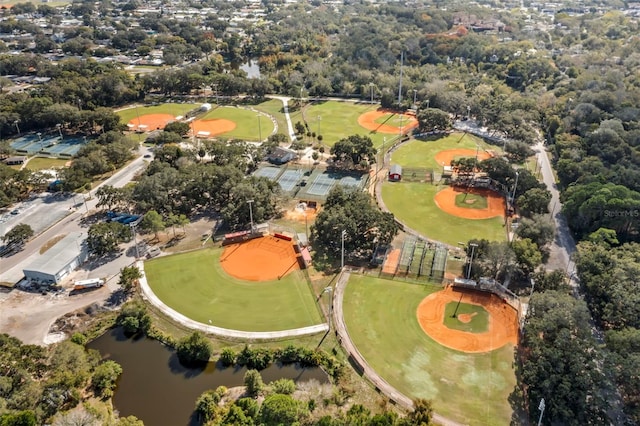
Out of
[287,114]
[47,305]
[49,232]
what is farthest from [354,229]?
[287,114]

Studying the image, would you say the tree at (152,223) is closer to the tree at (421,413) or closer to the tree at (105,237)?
the tree at (105,237)

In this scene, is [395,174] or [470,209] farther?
[395,174]

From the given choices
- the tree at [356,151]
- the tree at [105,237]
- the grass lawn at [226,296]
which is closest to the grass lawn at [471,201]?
the tree at [356,151]

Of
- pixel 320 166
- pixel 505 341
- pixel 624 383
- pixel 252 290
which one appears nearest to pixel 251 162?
pixel 320 166

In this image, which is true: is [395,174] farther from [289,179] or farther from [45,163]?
[45,163]

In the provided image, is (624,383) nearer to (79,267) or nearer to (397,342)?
(397,342)

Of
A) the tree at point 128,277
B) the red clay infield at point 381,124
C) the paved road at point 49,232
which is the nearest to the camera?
the tree at point 128,277

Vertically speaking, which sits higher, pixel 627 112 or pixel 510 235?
pixel 627 112
